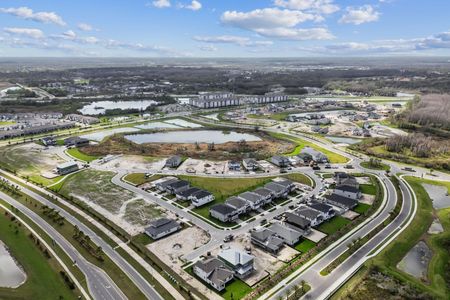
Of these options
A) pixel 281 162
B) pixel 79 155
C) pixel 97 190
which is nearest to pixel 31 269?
pixel 97 190

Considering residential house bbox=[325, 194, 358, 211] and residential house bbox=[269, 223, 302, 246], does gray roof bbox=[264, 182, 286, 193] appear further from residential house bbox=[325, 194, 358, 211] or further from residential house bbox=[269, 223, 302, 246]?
residential house bbox=[269, 223, 302, 246]

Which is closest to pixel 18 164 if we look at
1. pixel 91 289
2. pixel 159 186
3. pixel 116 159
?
pixel 116 159

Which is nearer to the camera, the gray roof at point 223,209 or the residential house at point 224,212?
the residential house at point 224,212

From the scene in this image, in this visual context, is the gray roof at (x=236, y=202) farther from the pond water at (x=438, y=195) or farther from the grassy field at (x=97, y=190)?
the pond water at (x=438, y=195)

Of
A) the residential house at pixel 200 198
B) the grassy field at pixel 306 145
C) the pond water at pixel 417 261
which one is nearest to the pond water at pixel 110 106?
the grassy field at pixel 306 145

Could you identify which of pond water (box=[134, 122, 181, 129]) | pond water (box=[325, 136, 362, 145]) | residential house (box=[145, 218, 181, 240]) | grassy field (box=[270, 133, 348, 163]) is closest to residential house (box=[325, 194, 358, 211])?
grassy field (box=[270, 133, 348, 163])
